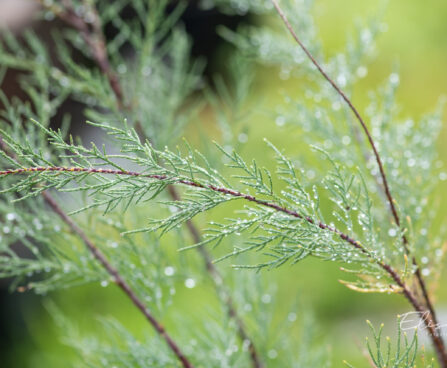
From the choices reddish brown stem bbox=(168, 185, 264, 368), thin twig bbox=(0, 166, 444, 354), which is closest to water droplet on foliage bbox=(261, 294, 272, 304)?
reddish brown stem bbox=(168, 185, 264, 368)

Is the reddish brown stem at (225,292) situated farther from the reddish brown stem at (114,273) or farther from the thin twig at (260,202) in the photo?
the thin twig at (260,202)

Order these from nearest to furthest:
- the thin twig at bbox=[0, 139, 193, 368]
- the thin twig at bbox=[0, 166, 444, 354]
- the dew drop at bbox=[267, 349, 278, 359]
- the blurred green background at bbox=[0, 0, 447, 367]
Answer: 1. the thin twig at bbox=[0, 166, 444, 354]
2. the thin twig at bbox=[0, 139, 193, 368]
3. the dew drop at bbox=[267, 349, 278, 359]
4. the blurred green background at bbox=[0, 0, 447, 367]

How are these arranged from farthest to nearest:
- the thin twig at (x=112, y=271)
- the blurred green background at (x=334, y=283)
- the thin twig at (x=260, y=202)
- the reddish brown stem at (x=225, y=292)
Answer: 1. the blurred green background at (x=334, y=283)
2. the reddish brown stem at (x=225, y=292)
3. the thin twig at (x=112, y=271)
4. the thin twig at (x=260, y=202)

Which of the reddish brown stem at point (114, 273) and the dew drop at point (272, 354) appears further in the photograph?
the dew drop at point (272, 354)

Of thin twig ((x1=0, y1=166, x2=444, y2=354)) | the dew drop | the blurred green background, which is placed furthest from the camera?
the blurred green background

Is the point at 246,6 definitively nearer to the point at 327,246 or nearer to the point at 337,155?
the point at 337,155

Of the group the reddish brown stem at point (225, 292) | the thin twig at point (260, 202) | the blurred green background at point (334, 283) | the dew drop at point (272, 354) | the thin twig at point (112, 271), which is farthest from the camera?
the blurred green background at point (334, 283)

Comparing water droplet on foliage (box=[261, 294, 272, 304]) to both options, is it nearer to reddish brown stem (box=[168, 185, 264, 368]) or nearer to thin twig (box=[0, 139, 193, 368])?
reddish brown stem (box=[168, 185, 264, 368])

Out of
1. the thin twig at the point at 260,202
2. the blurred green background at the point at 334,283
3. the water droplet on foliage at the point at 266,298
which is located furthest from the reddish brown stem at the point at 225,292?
the blurred green background at the point at 334,283

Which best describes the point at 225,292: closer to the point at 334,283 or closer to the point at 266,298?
the point at 266,298

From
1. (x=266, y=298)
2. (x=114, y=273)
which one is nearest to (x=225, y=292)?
(x=266, y=298)
